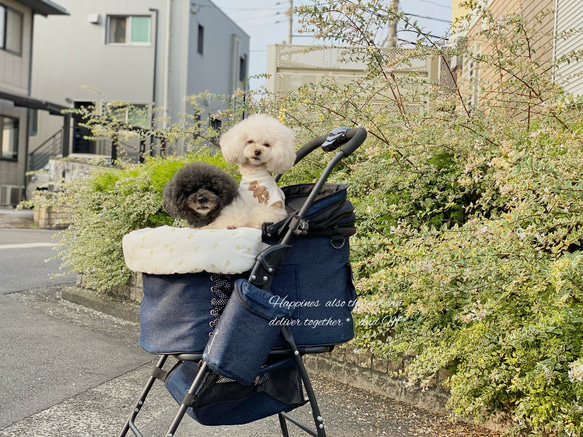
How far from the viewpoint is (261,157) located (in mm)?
2719

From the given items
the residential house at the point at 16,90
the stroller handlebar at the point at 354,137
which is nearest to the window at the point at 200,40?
the residential house at the point at 16,90

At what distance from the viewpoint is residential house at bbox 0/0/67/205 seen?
17.7 m

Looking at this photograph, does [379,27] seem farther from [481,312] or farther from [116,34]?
[116,34]

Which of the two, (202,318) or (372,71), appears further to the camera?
(372,71)

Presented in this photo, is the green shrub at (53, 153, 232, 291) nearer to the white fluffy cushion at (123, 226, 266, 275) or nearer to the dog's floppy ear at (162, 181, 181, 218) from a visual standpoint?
the dog's floppy ear at (162, 181, 181, 218)

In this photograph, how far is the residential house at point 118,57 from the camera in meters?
20.4

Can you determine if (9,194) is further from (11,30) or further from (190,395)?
(190,395)

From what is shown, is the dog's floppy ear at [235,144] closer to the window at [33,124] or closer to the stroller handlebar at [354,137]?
the stroller handlebar at [354,137]

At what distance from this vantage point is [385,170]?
4191mm

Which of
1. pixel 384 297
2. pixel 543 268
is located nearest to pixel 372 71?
pixel 384 297

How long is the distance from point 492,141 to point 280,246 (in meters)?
2.20

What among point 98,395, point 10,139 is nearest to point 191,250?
point 98,395

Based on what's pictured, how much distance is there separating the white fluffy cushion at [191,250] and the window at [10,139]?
18.7 metres

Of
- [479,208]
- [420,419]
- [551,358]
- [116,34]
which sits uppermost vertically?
[116,34]
